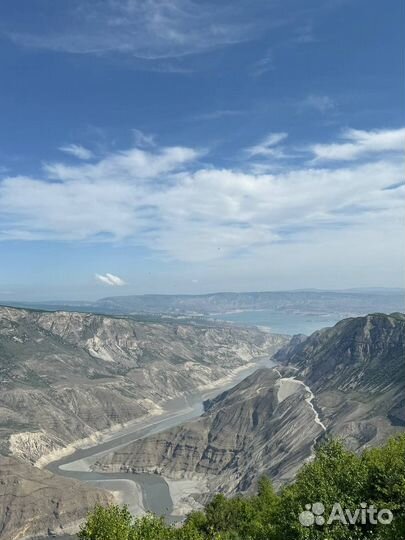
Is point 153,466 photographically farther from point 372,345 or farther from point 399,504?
point 399,504

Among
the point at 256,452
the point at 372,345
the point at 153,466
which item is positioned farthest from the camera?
the point at 372,345

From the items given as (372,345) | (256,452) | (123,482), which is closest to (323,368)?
(372,345)

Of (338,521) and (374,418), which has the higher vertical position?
(338,521)

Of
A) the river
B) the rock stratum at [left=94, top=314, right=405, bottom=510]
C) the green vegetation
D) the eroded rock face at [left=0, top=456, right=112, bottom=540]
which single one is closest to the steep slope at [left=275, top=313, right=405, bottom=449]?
the rock stratum at [left=94, top=314, right=405, bottom=510]

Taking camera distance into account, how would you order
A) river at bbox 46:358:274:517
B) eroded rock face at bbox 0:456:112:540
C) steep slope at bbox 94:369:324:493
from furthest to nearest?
steep slope at bbox 94:369:324:493
river at bbox 46:358:274:517
eroded rock face at bbox 0:456:112:540

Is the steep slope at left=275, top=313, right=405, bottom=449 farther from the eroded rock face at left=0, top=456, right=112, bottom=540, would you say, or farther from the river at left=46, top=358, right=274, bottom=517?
the eroded rock face at left=0, top=456, right=112, bottom=540

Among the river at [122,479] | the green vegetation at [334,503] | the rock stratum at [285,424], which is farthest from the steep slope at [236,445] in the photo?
the green vegetation at [334,503]
